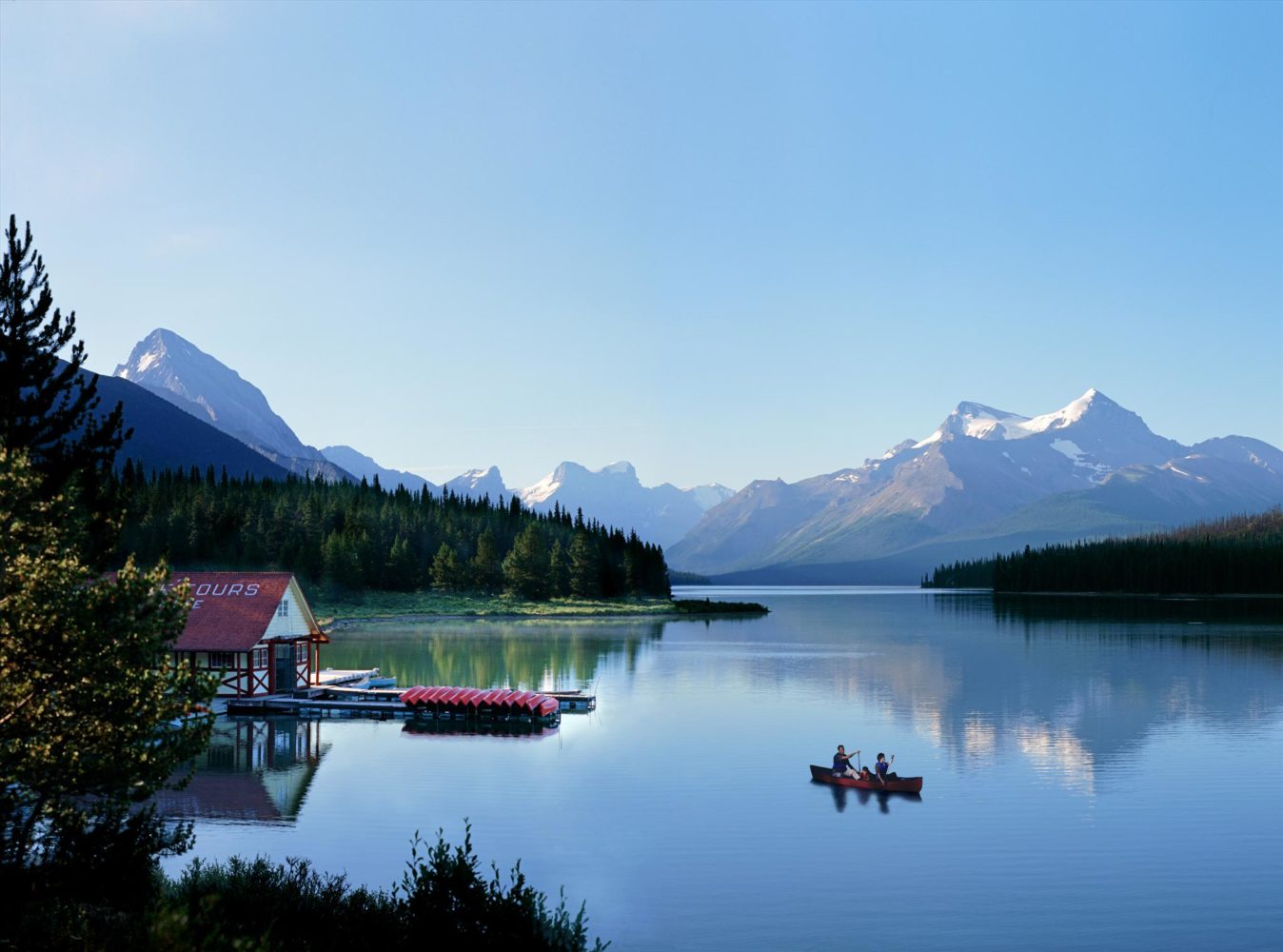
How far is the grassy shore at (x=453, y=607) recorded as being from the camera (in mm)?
174500

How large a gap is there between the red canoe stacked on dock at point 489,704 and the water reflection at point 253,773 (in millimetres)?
7166

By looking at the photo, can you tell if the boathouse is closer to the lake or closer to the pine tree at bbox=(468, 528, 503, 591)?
the lake

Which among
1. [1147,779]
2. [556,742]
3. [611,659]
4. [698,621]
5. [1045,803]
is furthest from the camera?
[698,621]

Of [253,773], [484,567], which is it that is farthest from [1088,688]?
[484,567]

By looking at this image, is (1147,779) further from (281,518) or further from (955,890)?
(281,518)

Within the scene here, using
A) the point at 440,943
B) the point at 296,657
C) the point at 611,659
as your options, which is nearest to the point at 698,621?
the point at 611,659

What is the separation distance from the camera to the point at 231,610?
6875 centimetres

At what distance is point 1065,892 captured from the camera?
105ft

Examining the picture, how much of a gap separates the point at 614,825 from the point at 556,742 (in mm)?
20447

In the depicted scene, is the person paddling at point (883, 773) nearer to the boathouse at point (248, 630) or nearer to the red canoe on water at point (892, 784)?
the red canoe on water at point (892, 784)

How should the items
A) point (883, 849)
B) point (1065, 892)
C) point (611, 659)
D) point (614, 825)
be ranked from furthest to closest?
1. point (611, 659)
2. point (614, 825)
3. point (883, 849)
4. point (1065, 892)

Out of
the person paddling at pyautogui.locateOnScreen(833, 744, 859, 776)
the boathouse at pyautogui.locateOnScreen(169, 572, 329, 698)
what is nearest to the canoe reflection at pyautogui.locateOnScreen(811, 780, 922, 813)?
the person paddling at pyautogui.locateOnScreen(833, 744, 859, 776)

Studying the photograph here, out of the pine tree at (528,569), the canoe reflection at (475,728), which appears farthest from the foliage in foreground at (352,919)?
the pine tree at (528,569)

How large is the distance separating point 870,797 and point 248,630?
135 ft
